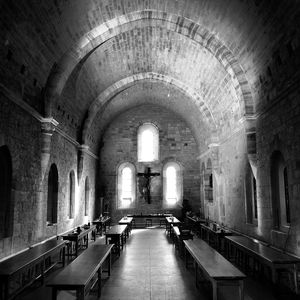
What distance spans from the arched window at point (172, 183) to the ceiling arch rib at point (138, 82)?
538 cm

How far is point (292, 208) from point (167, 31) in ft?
24.6

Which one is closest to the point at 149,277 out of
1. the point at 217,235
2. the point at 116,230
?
the point at 116,230

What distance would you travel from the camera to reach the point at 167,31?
1152 cm

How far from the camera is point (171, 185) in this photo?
19453mm

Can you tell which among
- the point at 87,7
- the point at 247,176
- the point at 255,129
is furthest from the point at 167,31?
the point at 247,176

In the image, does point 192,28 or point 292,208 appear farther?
point 192,28

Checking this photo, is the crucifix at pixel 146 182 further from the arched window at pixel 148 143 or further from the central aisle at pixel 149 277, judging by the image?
the central aisle at pixel 149 277

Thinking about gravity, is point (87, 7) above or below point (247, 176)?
above

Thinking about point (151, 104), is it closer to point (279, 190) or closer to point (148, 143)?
point (148, 143)

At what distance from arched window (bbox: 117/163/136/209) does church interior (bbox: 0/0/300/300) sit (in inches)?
102

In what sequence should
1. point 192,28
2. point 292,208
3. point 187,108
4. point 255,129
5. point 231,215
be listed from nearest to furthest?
point 292,208, point 255,129, point 192,28, point 231,215, point 187,108

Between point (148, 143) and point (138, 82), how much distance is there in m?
5.21

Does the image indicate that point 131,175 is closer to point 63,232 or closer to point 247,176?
point 63,232

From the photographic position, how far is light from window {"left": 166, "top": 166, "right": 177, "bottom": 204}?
19.3 meters
